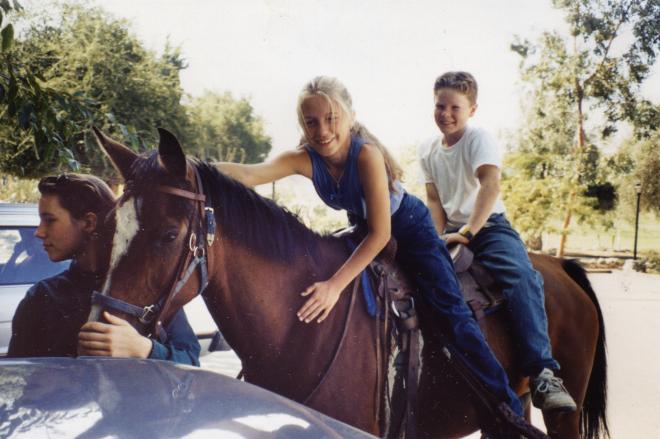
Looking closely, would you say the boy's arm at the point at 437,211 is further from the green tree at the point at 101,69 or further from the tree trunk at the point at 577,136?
the tree trunk at the point at 577,136

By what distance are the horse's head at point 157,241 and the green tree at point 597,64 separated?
3.93m

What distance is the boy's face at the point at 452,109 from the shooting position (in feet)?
9.11

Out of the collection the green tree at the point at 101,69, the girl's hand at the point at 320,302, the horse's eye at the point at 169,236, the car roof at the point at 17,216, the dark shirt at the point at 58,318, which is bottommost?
the dark shirt at the point at 58,318

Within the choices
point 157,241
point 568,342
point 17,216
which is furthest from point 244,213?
point 568,342

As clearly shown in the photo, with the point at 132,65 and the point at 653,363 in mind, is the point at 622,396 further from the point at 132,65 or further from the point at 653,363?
the point at 132,65

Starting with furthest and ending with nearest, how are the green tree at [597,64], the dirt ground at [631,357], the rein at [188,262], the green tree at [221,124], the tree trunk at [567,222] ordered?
the tree trunk at [567,222] < the green tree at [221,124] < the green tree at [597,64] < the dirt ground at [631,357] < the rein at [188,262]

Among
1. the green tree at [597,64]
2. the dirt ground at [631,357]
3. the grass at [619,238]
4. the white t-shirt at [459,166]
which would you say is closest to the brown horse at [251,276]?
the white t-shirt at [459,166]

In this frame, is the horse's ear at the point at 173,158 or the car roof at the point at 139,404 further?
the horse's ear at the point at 173,158

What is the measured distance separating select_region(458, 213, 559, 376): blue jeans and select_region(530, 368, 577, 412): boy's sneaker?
0.04 metres

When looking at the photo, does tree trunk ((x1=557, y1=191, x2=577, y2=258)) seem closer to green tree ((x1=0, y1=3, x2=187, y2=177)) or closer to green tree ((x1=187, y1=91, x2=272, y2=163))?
green tree ((x1=187, y1=91, x2=272, y2=163))

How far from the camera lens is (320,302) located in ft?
6.50

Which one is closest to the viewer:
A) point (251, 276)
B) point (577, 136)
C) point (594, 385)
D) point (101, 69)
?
point (251, 276)

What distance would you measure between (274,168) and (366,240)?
572 mm

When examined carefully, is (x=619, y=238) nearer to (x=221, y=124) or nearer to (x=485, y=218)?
(x=485, y=218)
